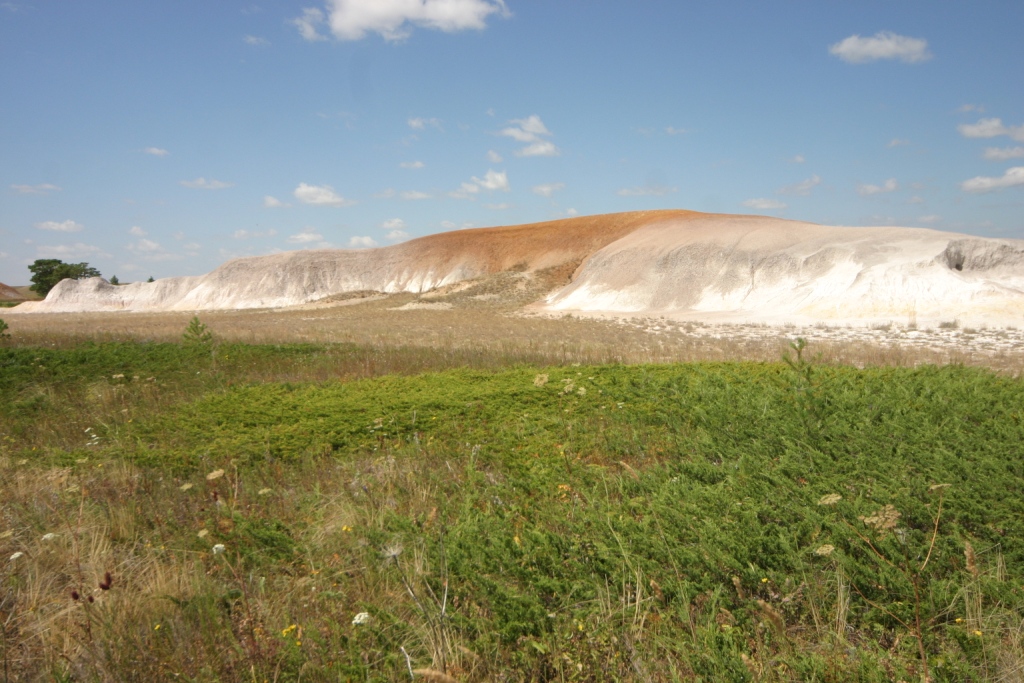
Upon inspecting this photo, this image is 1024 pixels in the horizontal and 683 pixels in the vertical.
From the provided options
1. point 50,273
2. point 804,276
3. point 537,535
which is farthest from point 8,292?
point 537,535

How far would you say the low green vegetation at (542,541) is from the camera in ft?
9.88

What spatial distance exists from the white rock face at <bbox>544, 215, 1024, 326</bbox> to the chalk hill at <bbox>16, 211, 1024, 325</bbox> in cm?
9

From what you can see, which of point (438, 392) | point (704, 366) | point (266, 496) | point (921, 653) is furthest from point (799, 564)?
point (704, 366)

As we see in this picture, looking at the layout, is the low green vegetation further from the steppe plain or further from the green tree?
the green tree

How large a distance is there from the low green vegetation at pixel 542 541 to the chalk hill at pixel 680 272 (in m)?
21.2

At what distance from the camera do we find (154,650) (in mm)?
3160

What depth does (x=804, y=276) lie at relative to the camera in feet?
107

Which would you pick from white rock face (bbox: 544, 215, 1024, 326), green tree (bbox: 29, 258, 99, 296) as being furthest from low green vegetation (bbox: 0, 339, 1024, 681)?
green tree (bbox: 29, 258, 99, 296)

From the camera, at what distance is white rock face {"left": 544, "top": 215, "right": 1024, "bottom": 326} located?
25219 mm

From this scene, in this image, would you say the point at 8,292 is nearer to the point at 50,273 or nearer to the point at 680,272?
the point at 50,273

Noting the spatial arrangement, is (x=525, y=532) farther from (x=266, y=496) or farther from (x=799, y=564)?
(x=266, y=496)

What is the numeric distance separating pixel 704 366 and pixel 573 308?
3032 cm

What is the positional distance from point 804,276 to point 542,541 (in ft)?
108

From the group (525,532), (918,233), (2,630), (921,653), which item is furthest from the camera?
(918,233)
